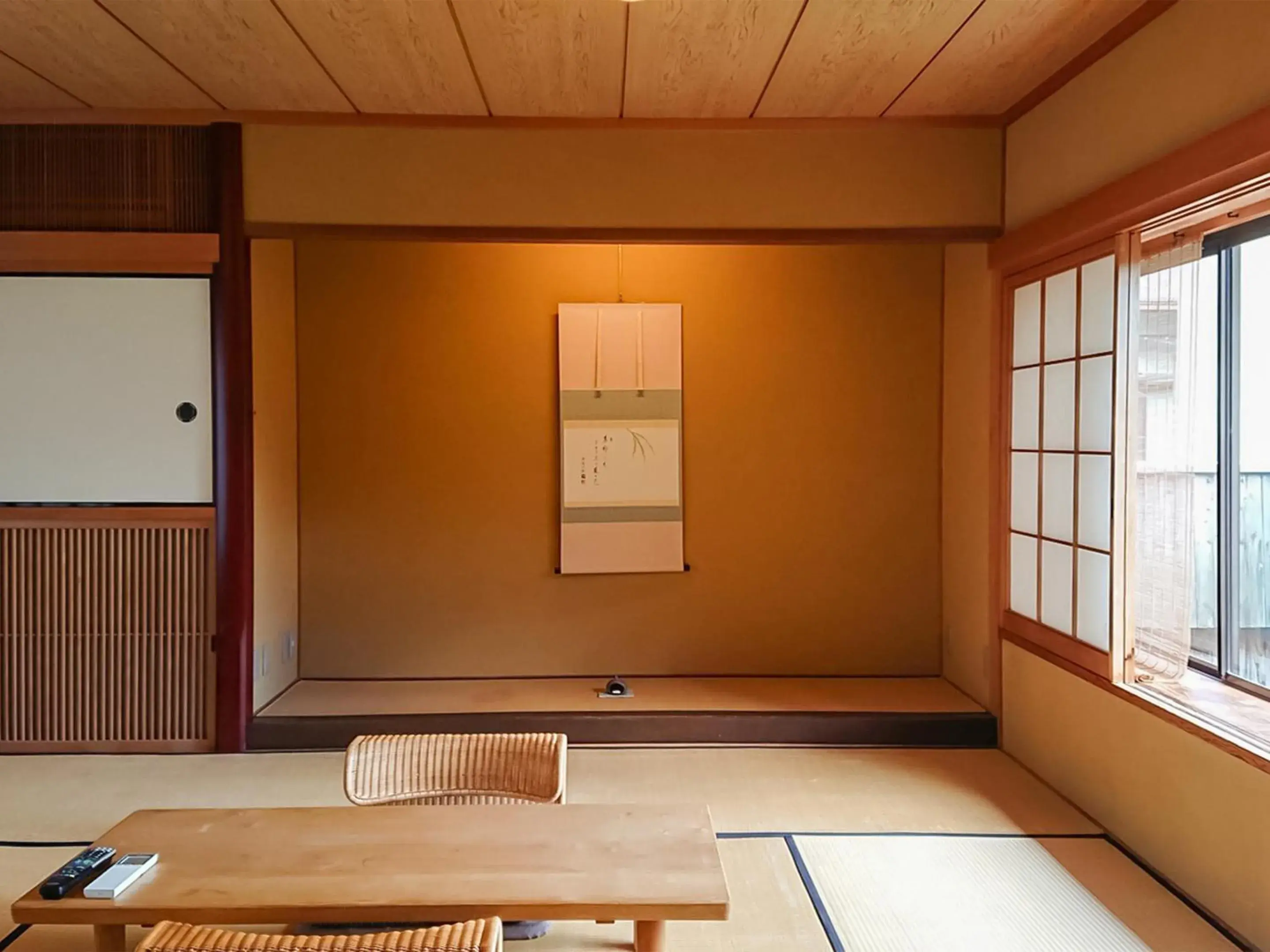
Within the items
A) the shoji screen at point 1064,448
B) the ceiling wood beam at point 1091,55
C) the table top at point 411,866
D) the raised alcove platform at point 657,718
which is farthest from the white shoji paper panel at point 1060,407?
the table top at point 411,866

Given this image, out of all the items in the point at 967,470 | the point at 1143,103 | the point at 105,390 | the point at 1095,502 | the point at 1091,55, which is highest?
the point at 1091,55

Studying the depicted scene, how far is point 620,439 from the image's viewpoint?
4.44 meters

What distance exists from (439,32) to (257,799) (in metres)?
2.81

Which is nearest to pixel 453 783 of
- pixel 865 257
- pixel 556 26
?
pixel 556 26

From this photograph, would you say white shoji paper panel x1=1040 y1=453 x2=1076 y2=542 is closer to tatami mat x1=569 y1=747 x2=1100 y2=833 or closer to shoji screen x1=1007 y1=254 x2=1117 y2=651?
shoji screen x1=1007 y1=254 x2=1117 y2=651

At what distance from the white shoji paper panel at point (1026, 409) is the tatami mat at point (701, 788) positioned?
1348 mm

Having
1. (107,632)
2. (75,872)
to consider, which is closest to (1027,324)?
(75,872)

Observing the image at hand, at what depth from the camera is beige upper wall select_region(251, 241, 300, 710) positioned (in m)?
3.86

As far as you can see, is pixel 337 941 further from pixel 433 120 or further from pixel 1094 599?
pixel 433 120

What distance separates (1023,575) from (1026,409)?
0.69m

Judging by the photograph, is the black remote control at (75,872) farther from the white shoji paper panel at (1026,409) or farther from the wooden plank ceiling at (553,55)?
the white shoji paper panel at (1026,409)

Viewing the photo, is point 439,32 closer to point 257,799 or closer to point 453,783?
point 453,783

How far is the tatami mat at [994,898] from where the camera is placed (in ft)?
7.25

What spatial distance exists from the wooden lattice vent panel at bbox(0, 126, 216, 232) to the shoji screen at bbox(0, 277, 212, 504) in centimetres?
26
